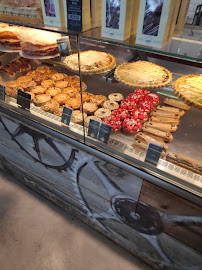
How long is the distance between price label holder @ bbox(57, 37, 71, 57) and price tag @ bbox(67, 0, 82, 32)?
716 millimetres

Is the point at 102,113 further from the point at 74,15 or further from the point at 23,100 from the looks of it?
the point at 74,15

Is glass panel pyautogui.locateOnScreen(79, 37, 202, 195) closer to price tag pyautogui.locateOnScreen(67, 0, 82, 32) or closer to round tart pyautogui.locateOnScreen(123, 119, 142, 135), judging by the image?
round tart pyautogui.locateOnScreen(123, 119, 142, 135)

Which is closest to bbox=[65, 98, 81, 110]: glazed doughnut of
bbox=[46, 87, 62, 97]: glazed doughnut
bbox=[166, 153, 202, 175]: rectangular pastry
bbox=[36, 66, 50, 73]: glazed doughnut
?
bbox=[46, 87, 62, 97]: glazed doughnut

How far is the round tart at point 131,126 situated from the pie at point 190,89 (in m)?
0.42

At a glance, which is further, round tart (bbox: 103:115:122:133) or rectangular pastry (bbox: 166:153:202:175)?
round tart (bbox: 103:115:122:133)

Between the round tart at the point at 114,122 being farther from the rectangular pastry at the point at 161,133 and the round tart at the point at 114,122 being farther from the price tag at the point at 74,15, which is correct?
the price tag at the point at 74,15

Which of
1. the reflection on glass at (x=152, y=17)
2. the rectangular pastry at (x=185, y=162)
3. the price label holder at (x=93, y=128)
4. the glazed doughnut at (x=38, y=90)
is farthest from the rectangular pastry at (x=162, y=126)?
the glazed doughnut at (x=38, y=90)

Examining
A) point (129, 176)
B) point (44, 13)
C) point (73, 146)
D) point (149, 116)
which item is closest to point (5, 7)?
point (44, 13)

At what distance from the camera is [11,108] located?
92.5 inches

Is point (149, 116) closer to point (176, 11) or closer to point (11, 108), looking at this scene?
point (176, 11)

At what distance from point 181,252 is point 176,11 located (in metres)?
1.87

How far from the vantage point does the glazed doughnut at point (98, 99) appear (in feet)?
7.41

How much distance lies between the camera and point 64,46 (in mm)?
2201

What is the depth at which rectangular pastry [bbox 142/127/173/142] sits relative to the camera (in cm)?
182
